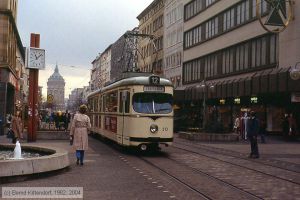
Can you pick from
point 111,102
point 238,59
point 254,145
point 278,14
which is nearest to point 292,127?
point 278,14

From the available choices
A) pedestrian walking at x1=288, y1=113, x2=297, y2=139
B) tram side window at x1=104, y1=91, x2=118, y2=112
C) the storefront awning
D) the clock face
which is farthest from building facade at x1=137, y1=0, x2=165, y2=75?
the clock face

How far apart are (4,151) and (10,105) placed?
3418 cm

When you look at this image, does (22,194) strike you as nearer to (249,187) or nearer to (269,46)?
(249,187)

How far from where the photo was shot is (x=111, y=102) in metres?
25.0

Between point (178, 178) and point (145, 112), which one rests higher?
point (145, 112)

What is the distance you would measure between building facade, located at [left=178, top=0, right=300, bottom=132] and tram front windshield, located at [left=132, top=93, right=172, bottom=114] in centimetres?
1424

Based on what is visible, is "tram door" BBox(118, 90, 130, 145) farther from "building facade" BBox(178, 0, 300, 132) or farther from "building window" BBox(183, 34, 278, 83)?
"building window" BBox(183, 34, 278, 83)

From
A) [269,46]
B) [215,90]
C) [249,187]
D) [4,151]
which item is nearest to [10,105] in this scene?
[215,90]

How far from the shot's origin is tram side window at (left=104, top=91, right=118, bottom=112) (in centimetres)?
2344

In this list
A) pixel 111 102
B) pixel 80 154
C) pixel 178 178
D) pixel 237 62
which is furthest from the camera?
pixel 237 62

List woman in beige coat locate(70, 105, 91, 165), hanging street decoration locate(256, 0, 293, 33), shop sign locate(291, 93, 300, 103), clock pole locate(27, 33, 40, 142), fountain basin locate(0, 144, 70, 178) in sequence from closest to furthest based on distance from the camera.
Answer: fountain basin locate(0, 144, 70, 178) → woman in beige coat locate(70, 105, 91, 165) → clock pole locate(27, 33, 40, 142) → shop sign locate(291, 93, 300, 103) → hanging street decoration locate(256, 0, 293, 33)

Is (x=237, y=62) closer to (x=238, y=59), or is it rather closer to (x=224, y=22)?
(x=238, y=59)

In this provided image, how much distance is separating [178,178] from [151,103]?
25.0 feet

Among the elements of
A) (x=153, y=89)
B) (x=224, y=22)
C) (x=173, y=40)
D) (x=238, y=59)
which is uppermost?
(x=173, y=40)
